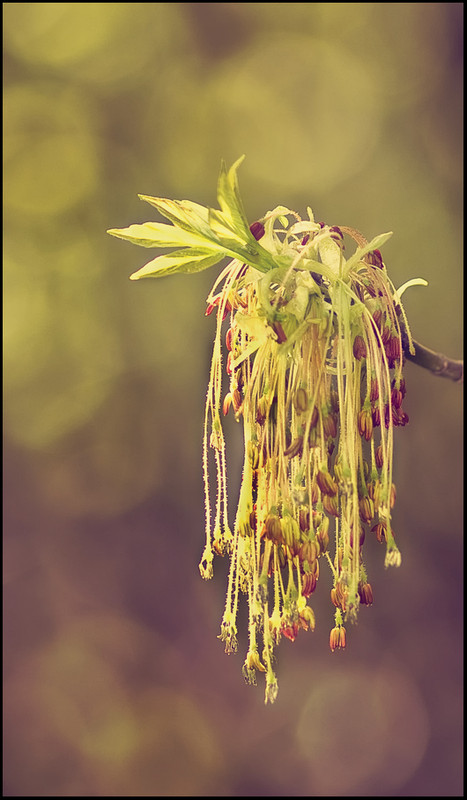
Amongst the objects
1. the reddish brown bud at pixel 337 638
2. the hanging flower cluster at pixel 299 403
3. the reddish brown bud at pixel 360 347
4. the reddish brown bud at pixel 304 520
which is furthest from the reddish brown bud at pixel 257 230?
the reddish brown bud at pixel 337 638

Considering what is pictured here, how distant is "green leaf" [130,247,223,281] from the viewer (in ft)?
1.63

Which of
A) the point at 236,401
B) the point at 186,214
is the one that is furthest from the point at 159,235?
the point at 236,401

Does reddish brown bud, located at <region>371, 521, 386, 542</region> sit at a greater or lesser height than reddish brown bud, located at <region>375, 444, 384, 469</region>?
lesser

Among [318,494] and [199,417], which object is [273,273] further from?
[199,417]

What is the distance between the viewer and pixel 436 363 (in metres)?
0.60

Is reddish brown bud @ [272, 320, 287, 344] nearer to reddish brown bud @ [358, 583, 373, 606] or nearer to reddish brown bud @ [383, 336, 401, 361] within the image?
reddish brown bud @ [383, 336, 401, 361]

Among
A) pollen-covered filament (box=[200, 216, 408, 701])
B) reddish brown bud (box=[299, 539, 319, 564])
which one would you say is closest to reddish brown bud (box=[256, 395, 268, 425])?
pollen-covered filament (box=[200, 216, 408, 701])

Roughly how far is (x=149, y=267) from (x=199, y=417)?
0.58 metres

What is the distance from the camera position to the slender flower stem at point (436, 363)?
1.87 ft

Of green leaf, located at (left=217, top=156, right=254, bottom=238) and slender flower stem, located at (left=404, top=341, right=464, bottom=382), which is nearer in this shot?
green leaf, located at (left=217, top=156, right=254, bottom=238)

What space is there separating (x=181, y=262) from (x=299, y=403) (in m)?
0.14

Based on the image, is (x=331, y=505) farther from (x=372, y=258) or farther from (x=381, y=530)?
(x=372, y=258)

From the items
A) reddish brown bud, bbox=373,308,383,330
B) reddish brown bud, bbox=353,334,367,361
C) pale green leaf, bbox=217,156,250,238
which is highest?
pale green leaf, bbox=217,156,250,238

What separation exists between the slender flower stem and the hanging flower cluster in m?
0.05
